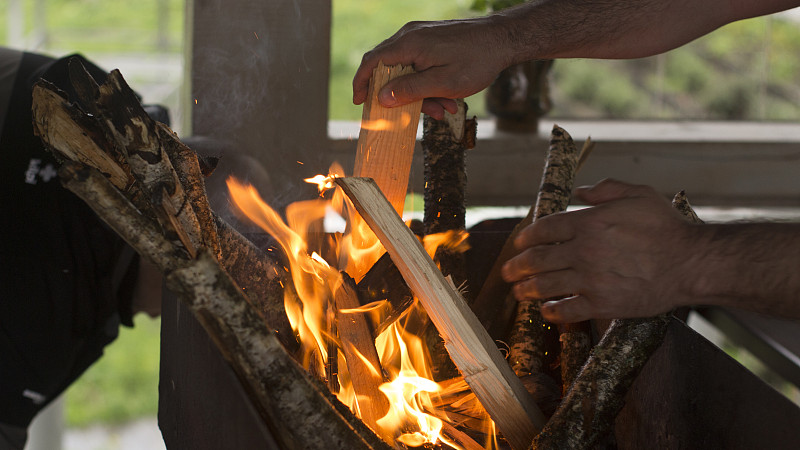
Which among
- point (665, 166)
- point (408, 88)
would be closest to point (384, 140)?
point (408, 88)

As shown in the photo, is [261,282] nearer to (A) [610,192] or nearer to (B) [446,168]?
(B) [446,168]

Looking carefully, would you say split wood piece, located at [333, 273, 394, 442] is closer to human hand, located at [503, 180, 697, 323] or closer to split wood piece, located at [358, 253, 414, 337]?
split wood piece, located at [358, 253, 414, 337]

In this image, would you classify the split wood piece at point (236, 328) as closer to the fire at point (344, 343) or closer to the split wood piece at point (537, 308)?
the fire at point (344, 343)

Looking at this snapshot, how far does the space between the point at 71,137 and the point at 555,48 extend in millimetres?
899

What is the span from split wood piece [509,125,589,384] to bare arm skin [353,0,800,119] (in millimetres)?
205

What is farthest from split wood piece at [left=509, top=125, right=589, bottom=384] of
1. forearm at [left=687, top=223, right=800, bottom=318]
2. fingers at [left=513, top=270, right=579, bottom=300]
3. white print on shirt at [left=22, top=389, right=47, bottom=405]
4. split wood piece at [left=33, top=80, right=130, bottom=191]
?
white print on shirt at [left=22, top=389, right=47, bottom=405]

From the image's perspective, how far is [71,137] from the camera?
952 mm

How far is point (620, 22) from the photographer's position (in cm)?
138

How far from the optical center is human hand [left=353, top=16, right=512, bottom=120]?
1.20m

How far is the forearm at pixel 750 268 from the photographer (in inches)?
34.7

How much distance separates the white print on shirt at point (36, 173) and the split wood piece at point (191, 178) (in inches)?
26.1

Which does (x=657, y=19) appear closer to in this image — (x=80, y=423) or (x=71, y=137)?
(x=71, y=137)

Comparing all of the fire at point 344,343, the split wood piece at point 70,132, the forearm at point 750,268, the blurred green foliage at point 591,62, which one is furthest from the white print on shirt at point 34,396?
the blurred green foliage at point 591,62

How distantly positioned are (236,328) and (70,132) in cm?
40
